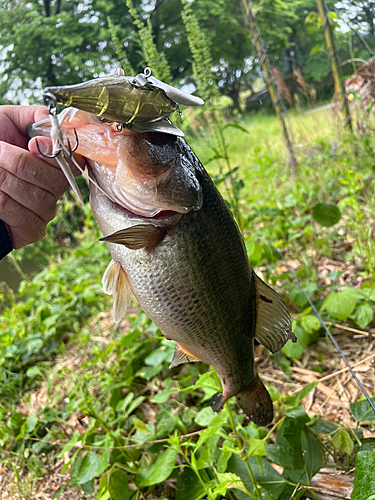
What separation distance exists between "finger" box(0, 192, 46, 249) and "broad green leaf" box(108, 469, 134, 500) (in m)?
0.96

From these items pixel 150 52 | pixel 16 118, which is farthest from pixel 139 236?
pixel 150 52

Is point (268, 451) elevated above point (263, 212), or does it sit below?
below

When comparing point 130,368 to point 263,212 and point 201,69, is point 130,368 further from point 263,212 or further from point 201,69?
point 201,69

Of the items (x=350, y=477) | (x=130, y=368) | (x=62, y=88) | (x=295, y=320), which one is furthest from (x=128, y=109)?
(x=130, y=368)

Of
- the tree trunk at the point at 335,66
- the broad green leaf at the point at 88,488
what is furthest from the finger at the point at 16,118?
the tree trunk at the point at 335,66

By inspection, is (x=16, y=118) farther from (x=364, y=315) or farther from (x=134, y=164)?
(x=364, y=315)

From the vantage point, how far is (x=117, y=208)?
0.94 meters

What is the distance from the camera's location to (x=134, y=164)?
0.86 m

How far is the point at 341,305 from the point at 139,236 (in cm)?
131

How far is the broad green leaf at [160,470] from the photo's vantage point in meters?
1.39

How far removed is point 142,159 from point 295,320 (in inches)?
56.1

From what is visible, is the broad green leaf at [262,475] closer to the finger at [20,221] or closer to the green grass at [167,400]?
the green grass at [167,400]

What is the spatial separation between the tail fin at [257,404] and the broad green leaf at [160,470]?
392 millimetres

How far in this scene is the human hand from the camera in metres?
1.00
